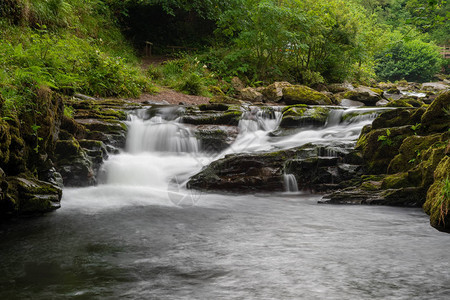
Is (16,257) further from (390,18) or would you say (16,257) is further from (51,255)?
(390,18)

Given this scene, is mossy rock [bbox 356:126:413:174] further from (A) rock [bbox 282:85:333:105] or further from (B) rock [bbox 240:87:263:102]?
(B) rock [bbox 240:87:263:102]

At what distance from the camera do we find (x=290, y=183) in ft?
24.7

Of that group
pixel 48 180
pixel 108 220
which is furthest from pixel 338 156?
pixel 48 180

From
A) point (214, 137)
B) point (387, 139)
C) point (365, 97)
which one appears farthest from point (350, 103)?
point (387, 139)

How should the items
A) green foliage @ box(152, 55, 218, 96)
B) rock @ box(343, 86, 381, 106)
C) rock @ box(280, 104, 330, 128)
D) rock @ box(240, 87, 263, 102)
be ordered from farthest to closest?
green foliage @ box(152, 55, 218, 96), rock @ box(240, 87, 263, 102), rock @ box(343, 86, 381, 106), rock @ box(280, 104, 330, 128)

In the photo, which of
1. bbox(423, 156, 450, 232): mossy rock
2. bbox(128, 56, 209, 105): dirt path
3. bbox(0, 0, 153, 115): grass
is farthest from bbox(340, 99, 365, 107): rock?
bbox(423, 156, 450, 232): mossy rock

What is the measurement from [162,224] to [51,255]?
5.35 feet

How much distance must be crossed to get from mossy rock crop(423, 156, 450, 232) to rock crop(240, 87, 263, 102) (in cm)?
1069

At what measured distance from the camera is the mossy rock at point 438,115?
6598 mm

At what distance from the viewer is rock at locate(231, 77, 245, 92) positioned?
17250mm

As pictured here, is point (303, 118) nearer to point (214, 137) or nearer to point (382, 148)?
point (214, 137)

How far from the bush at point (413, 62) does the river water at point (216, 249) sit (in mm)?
36614

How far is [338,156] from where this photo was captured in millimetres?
7773

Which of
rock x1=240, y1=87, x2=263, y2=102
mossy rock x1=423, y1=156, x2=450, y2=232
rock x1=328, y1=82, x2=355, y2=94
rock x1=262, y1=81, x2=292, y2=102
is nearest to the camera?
mossy rock x1=423, y1=156, x2=450, y2=232
